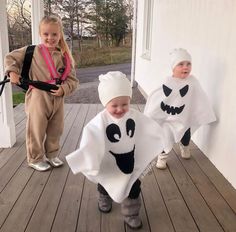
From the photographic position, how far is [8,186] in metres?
2.48

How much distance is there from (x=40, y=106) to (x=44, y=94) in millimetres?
102

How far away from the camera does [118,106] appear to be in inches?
72.2

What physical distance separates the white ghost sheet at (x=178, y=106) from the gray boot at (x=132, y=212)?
2.97 feet

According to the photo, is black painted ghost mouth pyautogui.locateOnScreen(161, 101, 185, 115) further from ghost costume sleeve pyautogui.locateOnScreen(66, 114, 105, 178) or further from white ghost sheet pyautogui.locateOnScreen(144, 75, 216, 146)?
ghost costume sleeve pyautogui.locateOnScreen(66, 114, 105, 178)

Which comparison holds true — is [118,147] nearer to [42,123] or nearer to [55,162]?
[42,123]

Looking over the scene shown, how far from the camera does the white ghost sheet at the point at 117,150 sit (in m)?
1.81

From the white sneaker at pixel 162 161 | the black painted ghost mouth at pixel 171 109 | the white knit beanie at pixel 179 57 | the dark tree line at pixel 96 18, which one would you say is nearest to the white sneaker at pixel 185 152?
the white sneaker at pixel 162 161

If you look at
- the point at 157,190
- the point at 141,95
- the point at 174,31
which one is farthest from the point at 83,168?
the point at 141,95

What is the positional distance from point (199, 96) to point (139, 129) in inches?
42.0

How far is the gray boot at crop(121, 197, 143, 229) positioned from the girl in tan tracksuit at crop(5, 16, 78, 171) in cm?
101

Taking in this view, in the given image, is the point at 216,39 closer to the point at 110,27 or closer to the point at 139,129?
the point at 139,129

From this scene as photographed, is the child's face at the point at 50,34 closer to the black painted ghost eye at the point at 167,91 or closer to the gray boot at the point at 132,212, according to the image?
the black painted ghost eye at the point at 167,91

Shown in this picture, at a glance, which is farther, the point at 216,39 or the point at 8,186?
the point at 216,39

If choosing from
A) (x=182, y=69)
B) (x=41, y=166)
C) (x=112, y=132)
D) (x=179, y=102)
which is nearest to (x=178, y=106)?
(x=179, y=102)
